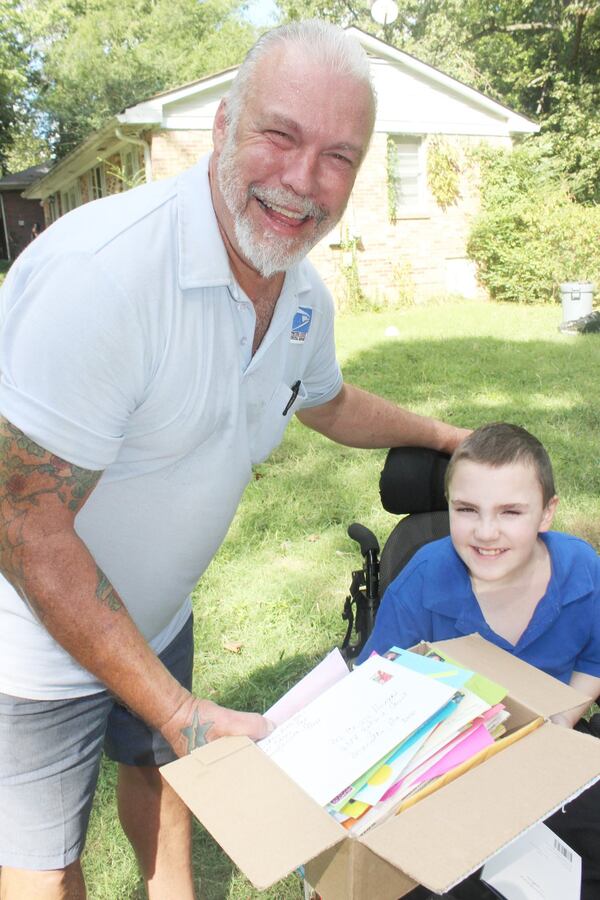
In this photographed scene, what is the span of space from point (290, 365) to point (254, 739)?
0.95 meters

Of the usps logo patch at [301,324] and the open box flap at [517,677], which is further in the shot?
the usps logo patch at [301,324]

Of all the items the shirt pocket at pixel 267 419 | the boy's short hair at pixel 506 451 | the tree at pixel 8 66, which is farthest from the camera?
the tree at pixel 8 66

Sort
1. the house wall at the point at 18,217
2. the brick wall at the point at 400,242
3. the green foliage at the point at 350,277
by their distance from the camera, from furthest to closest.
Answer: the house wall at the point at 18,217 < the brick wall at the point at 400,242 < the green foliage at the point at 350,277

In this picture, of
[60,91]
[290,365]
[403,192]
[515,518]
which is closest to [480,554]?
[515,518]

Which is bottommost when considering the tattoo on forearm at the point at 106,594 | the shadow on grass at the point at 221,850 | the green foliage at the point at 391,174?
the shadow on grass at the point at 221,850

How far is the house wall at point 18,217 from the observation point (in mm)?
36438

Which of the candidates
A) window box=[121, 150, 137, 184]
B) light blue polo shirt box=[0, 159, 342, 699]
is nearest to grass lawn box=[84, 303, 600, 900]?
light blue polo shirt box=[0, 159, 342, 699]

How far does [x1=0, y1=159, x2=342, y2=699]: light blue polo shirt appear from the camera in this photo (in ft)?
4.70

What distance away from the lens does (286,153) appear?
69.0 inches

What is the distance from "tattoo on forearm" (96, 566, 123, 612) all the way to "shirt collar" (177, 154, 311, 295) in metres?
0.59

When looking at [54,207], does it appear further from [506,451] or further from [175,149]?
[506,451]

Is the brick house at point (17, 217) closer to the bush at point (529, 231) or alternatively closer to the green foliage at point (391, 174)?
the green foliage at point (391, 174)

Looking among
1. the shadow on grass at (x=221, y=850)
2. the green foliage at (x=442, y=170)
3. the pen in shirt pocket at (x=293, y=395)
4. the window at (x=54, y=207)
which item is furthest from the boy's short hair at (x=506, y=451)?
the window at (x=54, y=207)

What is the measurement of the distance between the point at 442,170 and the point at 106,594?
16952 millimetres
